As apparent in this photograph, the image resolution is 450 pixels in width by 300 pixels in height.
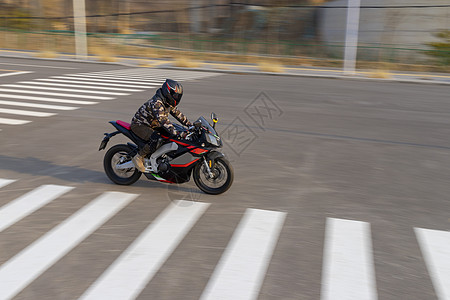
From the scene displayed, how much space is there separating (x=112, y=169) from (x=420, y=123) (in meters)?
9.31

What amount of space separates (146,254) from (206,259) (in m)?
0.69

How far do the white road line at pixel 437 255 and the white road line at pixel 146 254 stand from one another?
113 inches

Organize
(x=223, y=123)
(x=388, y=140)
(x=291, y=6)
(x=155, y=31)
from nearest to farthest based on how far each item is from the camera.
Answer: (x=388, y=140) < (x=223, y=123) < (x=291, y=6) < (x=155, y=31)

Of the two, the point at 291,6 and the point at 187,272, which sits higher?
the point at 291,6

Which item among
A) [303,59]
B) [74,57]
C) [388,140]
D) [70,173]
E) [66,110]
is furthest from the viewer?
[303,59]

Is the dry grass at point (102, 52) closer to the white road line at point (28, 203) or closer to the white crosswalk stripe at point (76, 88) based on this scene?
the white crosswalk stripe at point (76, 88)

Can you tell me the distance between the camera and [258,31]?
50.9 metres

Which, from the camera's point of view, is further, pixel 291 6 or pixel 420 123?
pixel 291 6

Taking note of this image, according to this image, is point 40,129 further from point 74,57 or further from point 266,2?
point 266,2

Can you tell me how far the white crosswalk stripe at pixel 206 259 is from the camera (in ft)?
16.0

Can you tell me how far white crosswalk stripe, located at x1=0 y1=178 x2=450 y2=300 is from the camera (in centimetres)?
489

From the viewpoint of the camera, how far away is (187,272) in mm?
5215

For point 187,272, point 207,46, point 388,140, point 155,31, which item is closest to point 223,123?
point 388,140

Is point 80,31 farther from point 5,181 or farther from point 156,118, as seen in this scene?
point 156,118
